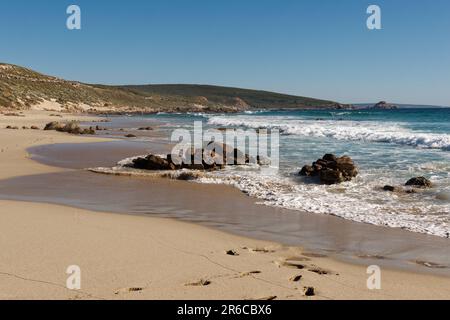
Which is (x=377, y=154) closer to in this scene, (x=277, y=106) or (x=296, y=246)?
(x=296, y=246)

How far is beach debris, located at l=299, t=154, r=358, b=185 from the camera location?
11164 mm

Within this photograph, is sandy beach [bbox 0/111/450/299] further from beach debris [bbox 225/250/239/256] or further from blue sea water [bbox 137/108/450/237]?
blue sea water [bbox 137/108/450/237]

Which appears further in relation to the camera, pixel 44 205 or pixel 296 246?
pixel 44 205

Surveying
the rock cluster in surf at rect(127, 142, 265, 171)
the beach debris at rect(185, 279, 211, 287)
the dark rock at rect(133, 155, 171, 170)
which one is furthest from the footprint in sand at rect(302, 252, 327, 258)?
the dark rock at rect(133, 155, 171, 170)

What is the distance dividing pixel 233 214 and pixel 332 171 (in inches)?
164

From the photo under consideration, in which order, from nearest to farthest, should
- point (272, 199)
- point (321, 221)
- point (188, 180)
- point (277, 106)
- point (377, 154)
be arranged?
point (321, 221) → point (272, 199) → point (188, 180) → point (377, 154) → point (277, 106)

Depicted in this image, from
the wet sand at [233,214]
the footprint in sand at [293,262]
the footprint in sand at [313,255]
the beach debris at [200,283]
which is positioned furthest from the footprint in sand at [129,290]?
the wet sand at [233,214]

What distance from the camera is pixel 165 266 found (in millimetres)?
4887

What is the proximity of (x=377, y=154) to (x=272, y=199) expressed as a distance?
1001 cm

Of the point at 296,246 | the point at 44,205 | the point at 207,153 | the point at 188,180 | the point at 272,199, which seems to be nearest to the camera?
the point at 296,246

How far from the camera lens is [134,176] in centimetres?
1226

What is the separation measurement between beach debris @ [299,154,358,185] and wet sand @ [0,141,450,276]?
2455 millimetres

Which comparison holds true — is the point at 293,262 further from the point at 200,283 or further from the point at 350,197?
the point at 350,197
